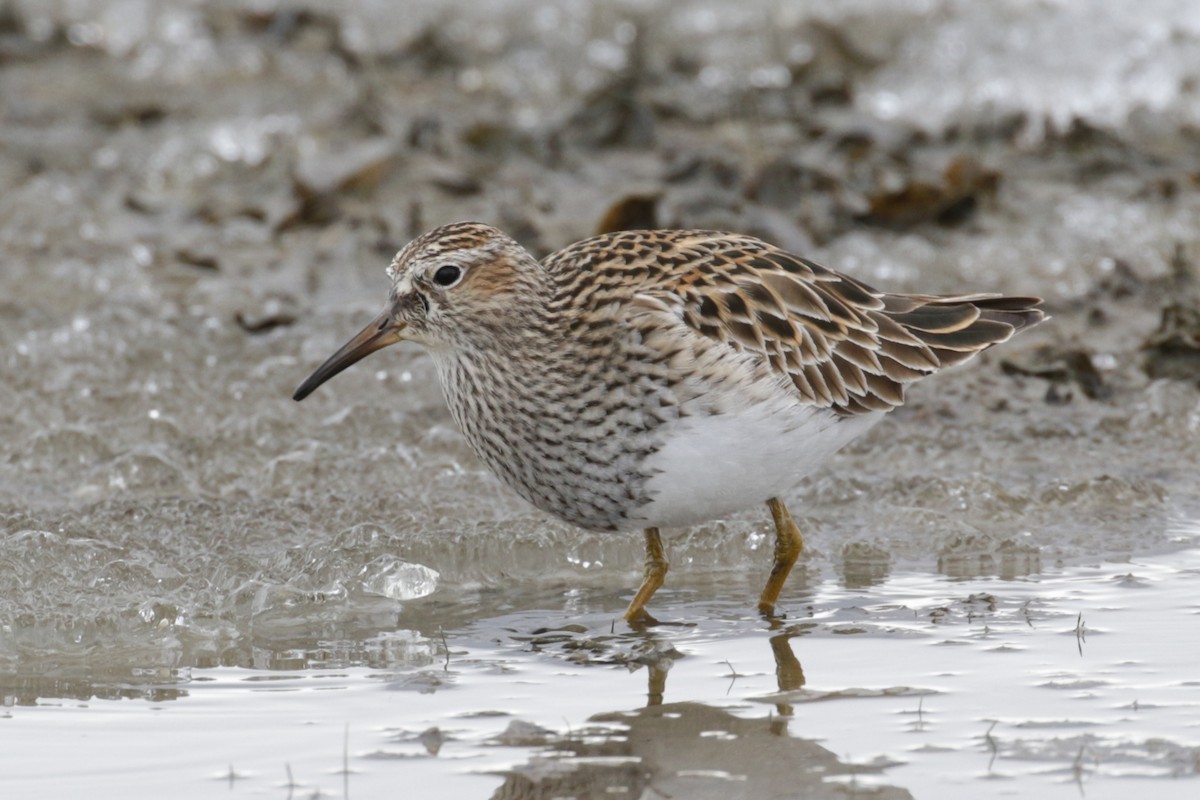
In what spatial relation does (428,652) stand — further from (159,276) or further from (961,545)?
(159,276)

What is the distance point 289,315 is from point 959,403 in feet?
13.5

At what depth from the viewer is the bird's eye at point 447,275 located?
22.4 feet

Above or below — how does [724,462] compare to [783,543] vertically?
above

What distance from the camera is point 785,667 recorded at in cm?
620

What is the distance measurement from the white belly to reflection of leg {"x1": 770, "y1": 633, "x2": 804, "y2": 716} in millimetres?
564

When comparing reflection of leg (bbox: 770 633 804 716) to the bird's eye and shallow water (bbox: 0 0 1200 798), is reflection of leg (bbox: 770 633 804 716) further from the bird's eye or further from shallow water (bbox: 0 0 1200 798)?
the bird's eye

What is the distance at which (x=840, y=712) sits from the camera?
567 centimetres

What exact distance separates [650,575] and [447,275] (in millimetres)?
1468

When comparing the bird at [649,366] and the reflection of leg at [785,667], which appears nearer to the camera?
the reflection of leg at [785,667]

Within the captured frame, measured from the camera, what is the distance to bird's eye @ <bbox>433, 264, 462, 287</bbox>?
22.4ft

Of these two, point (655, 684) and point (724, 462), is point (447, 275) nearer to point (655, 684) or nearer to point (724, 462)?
point (724, 462)

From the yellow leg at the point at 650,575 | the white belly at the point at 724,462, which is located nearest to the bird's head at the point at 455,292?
the white belly at the point at 724,462

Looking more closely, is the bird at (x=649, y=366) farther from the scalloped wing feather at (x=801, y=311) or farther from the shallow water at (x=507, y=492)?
the shallow water at (x=507, y=492)

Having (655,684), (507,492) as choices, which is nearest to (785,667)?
(655,684)
